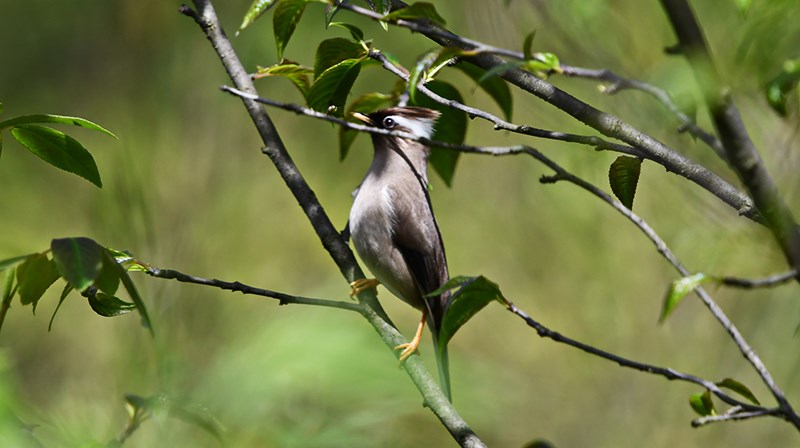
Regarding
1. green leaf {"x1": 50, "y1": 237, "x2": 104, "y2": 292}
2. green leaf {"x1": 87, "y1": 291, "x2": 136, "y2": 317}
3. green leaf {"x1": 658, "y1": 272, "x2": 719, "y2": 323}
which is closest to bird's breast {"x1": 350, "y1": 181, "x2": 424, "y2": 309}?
green leaf {"x1": 87, "y1": 291, "x2": 136, "y2": 317}

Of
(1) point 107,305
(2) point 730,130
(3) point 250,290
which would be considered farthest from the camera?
(3) point 250,290

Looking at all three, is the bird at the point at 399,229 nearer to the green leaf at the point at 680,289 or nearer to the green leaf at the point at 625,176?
the green leaf at the point at 625,176

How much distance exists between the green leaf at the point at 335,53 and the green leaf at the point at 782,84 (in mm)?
507

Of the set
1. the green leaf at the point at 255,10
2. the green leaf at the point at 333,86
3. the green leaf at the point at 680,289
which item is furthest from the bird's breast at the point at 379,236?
the green leaf at the point at 680,289

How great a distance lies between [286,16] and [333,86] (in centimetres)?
17

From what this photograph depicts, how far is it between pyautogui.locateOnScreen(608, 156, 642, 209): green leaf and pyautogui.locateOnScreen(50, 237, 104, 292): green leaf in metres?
0.53

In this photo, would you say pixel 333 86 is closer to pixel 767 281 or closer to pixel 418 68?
pixel 418 68

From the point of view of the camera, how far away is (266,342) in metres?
0.93

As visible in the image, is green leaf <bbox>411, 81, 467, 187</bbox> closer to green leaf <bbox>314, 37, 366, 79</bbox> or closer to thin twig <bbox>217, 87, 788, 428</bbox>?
green leaf <bbox>314, 37, 366, 79</bbox>

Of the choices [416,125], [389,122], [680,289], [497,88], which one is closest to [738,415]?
[680,289]

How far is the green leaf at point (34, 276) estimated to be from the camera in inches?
32.5

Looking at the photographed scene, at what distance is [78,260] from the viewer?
0.75m

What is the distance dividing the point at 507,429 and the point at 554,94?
286 cm

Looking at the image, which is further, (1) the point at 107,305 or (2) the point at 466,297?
(1) the point at 107,305
